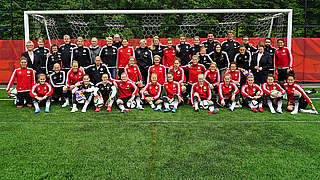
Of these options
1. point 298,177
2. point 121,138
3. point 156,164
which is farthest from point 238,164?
point 121,138

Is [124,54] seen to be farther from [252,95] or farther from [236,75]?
[252,95]

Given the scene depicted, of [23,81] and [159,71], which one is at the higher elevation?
[159,71]

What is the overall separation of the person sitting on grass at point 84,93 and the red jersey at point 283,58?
17.0 ft

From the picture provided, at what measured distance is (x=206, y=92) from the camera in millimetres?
6816

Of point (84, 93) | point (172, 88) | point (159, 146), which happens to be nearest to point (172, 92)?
point (172, 88)

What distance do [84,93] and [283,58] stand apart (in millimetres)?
5556

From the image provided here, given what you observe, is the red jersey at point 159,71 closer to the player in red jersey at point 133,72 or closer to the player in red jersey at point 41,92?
the player in red jersey at point 133,72

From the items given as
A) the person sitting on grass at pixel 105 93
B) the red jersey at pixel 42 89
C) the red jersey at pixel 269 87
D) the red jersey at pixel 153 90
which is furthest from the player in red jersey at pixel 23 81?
the red jersey at pixel 269 87

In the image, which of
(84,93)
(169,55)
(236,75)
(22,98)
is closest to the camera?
→ (84,93)

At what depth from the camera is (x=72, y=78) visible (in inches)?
283

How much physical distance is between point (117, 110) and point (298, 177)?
434 centimetres

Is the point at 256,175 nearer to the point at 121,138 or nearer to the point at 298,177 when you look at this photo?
the point at 298,177

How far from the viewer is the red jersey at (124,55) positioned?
25.5 ft

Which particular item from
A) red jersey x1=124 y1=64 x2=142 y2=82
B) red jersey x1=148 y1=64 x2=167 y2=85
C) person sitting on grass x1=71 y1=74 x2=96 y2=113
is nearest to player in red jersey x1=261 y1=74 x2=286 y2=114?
red jersey x1=148 y1=64 x2=167 y2=85
